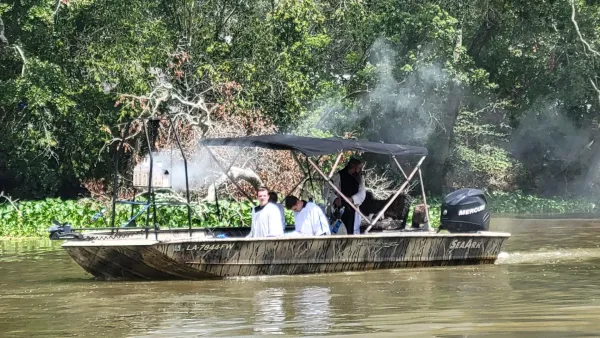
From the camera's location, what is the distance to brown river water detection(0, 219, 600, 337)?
1088 centimetres

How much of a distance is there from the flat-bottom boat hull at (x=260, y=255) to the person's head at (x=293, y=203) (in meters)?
0.60

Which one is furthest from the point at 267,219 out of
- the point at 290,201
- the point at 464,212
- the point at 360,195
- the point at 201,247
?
the point at 464,212

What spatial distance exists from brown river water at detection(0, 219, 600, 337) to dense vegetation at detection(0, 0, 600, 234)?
10.3 m

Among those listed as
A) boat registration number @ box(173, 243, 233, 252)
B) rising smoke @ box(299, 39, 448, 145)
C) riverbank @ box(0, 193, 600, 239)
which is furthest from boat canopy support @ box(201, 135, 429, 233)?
rising smoke @ box(299, 39, 448, 145)

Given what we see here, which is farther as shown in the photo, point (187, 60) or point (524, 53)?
point (524, 53)

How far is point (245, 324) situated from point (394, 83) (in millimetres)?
24891

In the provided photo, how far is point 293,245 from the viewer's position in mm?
15750

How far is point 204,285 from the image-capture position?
15109 mm

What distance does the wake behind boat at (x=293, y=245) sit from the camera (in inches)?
588

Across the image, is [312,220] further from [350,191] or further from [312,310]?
[312,310]

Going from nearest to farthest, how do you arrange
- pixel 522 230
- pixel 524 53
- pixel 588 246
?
pixel 588 246 < pixel 522 230 < pixel 524 53

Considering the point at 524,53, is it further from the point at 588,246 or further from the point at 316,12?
the point at 588,246

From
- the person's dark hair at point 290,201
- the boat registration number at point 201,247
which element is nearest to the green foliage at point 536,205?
the person's dark hair at point 290,201

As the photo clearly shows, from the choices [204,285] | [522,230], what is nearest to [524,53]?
[522,230]
